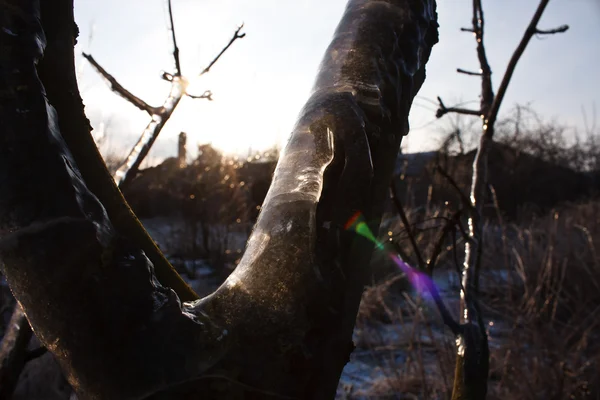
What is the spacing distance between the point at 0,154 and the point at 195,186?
23.0 feet

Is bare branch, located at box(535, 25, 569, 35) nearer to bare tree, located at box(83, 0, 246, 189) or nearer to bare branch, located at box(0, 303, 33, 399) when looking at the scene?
bare tree, located at box(83, 0, 246, 189)

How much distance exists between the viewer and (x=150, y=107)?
1939mm

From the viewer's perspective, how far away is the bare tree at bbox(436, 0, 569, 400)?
3.90 feet

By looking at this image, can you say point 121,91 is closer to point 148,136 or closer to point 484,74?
point 148,136

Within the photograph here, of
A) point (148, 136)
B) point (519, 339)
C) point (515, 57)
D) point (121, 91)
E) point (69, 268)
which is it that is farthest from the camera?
point (519, 339)

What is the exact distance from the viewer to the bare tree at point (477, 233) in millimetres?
1188

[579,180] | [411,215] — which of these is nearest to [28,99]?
[411,215]

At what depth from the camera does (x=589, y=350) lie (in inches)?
142

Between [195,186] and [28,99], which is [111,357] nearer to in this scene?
[28,99]

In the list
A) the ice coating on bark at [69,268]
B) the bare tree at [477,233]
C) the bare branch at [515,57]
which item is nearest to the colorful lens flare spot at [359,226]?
the ice coating on bark at [69,268]

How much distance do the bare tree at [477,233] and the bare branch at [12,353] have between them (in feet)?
4.11

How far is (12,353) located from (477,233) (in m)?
1.47

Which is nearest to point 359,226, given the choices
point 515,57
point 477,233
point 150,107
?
point 477,233

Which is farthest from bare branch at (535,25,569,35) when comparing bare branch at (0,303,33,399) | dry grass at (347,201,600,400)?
bare branch at (0,303,33,399)
